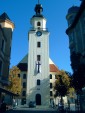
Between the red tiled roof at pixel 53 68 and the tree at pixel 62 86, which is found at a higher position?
the red tiled roof at pixel 53 68

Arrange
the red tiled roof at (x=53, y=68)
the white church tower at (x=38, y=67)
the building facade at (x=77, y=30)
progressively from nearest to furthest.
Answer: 1. the building facade at (x=77, y=30)
2. the white church tower at (x=38, y=67)
3. the red tiled roof at (x=53, y=68)

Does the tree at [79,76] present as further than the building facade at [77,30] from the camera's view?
No

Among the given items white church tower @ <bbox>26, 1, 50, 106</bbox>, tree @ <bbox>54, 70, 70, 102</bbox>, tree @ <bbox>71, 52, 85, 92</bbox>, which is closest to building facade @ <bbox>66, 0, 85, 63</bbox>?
tree @ <bbox>71, 52, 85, 92</bbox>

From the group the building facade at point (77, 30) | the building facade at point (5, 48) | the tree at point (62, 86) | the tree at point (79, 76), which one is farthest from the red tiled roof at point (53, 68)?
the tree at point (79, 76)

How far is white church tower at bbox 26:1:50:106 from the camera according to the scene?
56.2m

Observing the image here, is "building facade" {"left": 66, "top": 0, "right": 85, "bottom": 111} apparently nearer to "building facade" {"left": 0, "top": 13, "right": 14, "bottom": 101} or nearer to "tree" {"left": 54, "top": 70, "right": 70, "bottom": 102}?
"building facade" {"left": 0, "top": 13, "right": 14, "bottom": 101}

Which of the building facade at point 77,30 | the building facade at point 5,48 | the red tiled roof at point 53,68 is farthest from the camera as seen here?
the red tiled roof at point 53,68

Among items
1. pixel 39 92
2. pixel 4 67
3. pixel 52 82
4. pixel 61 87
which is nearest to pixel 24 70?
pixel 52 82

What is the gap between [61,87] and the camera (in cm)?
4600

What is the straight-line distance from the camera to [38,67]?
57062 mm

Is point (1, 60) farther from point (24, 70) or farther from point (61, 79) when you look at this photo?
point (24, 70)

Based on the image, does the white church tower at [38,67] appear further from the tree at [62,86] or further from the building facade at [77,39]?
the building facade at [77,39]

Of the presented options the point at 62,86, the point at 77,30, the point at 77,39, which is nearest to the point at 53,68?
the point at 62,86

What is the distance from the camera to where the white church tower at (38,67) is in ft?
185
